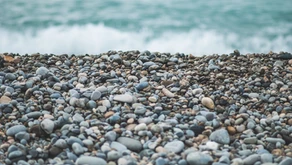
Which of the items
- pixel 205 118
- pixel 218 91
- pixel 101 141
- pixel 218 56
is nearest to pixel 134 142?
pixel 101 141

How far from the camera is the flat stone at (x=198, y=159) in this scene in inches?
62.2

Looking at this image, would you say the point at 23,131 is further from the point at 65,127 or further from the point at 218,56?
the point at 218,56

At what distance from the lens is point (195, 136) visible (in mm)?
1851

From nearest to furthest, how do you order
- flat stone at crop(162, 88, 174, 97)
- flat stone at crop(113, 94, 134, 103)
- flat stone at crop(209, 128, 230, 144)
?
flat stone at crop(209, 128, 230, 144)
flat stone at crop(113, 94, 134, 103)
flat stone at crop(162, 88, 174, 97)

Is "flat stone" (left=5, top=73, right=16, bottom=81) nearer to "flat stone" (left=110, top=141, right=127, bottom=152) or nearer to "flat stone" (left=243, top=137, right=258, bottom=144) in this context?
"flat stone" (left=110, top=141, right=127, bottom=152)

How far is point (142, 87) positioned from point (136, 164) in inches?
35.5

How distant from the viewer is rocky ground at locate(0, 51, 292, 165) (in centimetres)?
168

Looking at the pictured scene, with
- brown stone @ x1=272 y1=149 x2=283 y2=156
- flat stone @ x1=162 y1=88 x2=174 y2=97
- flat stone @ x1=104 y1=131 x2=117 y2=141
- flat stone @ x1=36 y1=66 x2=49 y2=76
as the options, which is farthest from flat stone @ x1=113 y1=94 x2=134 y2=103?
brown stone @ x1=272 y1=149 x2=283 y2=156

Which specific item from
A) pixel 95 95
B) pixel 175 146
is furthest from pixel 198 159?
pixel 95 95

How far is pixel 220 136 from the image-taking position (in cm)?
180

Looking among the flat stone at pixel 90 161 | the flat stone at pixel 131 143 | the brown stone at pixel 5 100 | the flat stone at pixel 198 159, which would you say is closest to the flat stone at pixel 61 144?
the flat stone at pixel 90 161

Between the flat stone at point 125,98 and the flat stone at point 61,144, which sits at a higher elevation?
the flat stone at point 125,98

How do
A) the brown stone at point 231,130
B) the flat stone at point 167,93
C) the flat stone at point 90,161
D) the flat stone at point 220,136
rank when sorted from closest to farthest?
the flat stone at point 90,161, the flat stone at point 220,136, the brown stone at point 231,130, the flat stone at point 167,93

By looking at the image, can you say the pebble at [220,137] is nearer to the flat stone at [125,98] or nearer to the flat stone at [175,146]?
the flat stone at [175,146]
